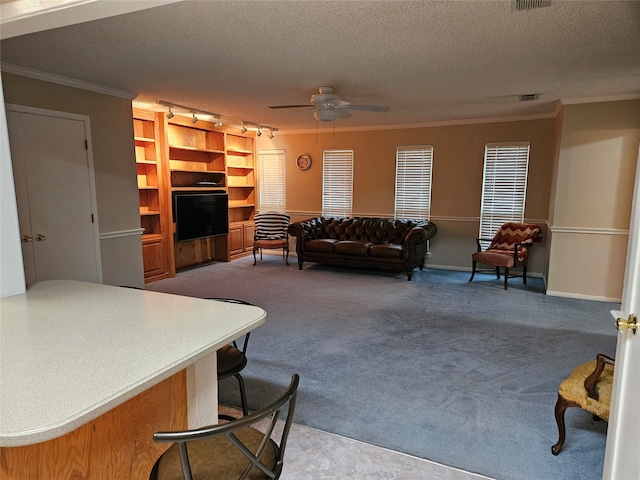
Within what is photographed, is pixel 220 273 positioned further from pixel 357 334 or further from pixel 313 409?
pixel 313 409

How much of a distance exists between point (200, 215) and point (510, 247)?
497cm

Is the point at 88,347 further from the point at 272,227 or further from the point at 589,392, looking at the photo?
the point at 272,227

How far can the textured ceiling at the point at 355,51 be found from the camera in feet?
8.00

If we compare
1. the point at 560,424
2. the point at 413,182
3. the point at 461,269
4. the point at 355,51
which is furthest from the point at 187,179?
the point at 560,424

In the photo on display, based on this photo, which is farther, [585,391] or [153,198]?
[153,198]

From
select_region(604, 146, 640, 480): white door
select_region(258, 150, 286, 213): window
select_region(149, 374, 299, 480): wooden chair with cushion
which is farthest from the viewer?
select_region(258, 150, 286, 213): window

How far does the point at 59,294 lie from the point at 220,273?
4.45 m

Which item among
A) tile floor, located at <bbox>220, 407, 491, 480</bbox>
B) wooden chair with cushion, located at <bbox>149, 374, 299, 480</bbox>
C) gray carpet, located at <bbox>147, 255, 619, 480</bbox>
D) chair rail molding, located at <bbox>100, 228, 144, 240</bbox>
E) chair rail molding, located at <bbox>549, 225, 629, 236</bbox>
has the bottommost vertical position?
tile floor, located at <bbox>220, 407, 491, 480</bbox>

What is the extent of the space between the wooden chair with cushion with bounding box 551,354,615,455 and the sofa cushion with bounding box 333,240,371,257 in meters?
4.11

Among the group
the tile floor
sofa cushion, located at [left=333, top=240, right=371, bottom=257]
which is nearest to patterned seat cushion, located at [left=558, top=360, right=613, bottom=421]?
the tile floor

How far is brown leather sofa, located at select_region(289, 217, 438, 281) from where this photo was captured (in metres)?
5.96

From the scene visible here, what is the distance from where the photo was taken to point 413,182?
6.90 meters

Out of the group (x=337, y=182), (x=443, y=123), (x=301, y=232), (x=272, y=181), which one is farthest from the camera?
(x=272, y=181)

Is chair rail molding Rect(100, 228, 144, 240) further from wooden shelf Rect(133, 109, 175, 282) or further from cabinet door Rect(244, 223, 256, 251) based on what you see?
cabinet door Rect(244, 223, 256, 251)
